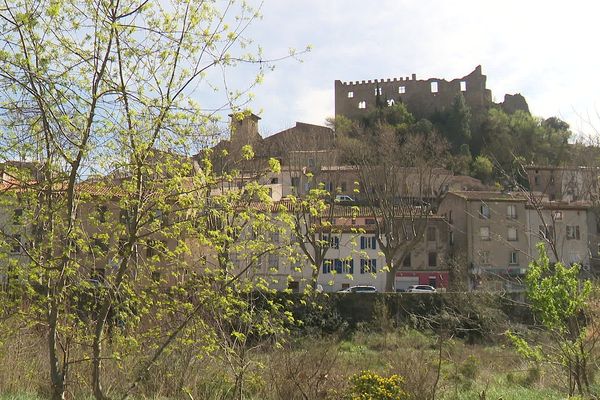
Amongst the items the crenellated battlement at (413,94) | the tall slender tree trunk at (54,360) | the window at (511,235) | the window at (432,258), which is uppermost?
the crenellated battlement at (413,94)

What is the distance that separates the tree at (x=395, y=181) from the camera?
34000 mm

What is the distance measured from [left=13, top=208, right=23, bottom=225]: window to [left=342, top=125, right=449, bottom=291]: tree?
26.7 metres

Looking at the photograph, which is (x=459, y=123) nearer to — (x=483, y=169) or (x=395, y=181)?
(x=483, y=169)

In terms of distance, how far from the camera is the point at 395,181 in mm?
34781

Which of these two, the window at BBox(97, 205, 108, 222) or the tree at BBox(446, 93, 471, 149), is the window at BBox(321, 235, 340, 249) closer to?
the window at BBox(97, 205, 108, 222)

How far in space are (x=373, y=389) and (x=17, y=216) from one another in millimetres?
5105

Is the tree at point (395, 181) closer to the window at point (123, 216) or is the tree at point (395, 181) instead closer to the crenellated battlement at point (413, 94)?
the window at point (123, 216)

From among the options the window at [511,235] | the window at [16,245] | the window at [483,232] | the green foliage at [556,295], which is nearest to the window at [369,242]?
the window at [483,232]

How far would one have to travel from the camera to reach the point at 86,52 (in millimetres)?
5484

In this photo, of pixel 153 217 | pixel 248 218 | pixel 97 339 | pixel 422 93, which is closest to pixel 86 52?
pixel 153 217

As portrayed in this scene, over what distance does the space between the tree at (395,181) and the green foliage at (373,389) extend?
2292cm

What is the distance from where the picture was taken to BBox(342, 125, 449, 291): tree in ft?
112

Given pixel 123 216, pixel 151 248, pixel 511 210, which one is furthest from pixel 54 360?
pixel 511 210

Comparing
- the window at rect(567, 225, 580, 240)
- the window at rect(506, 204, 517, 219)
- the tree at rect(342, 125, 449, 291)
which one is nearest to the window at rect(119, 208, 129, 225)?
the tree at rect(342, 125, 449, 291)
